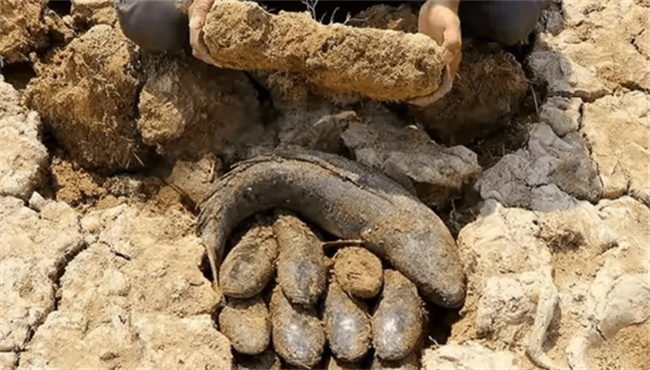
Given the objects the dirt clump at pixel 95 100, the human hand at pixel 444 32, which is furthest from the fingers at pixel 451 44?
the dirt clump at pixel 95 100

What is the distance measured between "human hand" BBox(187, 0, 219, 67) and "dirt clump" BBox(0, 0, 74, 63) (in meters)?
0.67

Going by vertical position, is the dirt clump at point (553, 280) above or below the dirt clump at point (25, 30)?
below

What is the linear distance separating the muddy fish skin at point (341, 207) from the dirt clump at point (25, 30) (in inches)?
33.4

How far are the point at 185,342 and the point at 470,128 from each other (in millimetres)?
1131

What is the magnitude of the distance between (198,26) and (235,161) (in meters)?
0.49

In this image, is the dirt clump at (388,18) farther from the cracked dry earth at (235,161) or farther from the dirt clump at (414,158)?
the dirt clump at (414,158)

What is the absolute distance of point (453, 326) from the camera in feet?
7.79

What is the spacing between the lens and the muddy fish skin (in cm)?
240

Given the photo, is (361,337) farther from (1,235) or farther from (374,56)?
(1,235)

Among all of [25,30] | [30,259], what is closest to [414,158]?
[30,259]

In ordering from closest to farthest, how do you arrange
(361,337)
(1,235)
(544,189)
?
(361,337) → (1,235) → (544,189)

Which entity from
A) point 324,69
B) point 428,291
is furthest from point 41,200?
point 428,291

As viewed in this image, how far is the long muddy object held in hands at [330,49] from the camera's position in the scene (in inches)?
92.4

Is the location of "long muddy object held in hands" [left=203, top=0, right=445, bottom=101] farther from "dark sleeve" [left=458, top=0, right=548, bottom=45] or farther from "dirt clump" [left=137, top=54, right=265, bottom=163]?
"dark sleeve" [left=458, top=0, right=548, bottom=45]
